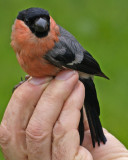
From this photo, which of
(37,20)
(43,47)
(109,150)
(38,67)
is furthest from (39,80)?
(109,150)

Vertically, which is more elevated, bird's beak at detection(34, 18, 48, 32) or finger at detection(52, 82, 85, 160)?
bird's beak at detection(34, 18, 48, 32)

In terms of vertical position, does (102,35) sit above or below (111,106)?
→ above

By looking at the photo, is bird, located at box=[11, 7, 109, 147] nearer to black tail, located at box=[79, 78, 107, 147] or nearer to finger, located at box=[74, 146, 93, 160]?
black tail, located at box=[79, 78, 107, 147]

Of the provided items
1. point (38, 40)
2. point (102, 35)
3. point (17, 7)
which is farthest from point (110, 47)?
point (38, 40)

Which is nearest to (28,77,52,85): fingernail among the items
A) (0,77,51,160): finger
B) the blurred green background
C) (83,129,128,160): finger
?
(0,77,51,160): finger

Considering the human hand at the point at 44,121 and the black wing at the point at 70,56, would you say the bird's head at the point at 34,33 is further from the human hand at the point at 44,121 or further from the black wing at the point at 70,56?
the human hand at the point at 44,121

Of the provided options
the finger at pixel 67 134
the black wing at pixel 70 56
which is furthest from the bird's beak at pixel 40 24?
the finger at pixel 67 134

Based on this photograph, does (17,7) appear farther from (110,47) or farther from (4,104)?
(4,104)
